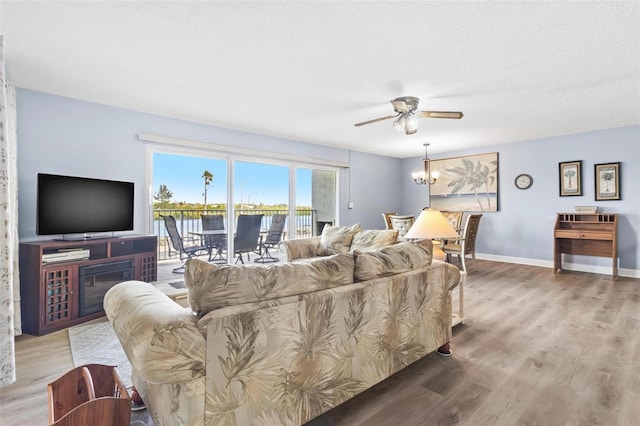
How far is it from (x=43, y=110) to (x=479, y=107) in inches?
184

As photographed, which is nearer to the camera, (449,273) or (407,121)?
(449,273)

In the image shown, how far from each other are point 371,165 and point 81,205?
5.27 meters

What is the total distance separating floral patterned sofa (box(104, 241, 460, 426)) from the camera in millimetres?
1229

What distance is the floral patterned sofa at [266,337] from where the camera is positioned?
1.23 m

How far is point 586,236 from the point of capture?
4875 mm

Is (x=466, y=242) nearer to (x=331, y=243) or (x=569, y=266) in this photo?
(x=569, y=266)

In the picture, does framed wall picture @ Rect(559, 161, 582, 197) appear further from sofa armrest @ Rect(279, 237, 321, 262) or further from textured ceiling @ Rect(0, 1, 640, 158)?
sofa armrest @ Rect(279, 237, 321, 262)

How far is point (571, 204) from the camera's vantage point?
536 cm

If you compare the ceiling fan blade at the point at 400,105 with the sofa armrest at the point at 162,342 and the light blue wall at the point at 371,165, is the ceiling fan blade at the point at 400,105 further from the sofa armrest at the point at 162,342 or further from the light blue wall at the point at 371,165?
the sofa armrest at the point at 162,342

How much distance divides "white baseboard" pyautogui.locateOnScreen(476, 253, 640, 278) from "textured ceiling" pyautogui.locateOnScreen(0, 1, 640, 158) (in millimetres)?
2324

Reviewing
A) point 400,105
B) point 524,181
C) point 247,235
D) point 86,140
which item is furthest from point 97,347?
point 524,181

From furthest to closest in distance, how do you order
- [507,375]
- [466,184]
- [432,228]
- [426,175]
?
[466,184], [426,175], [432,228], [507,375]

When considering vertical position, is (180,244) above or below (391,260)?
below

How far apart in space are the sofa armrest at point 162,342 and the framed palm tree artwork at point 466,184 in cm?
587
